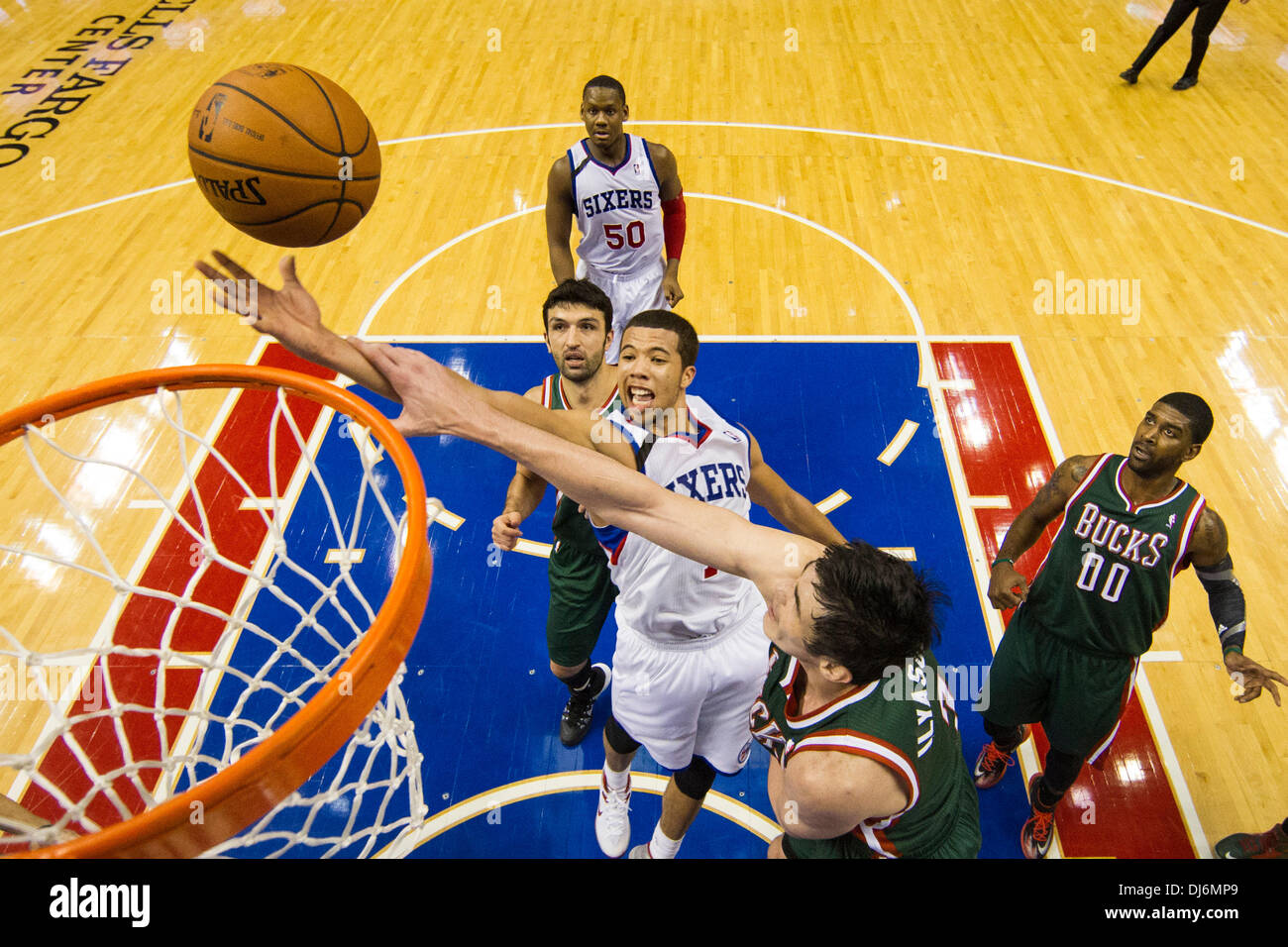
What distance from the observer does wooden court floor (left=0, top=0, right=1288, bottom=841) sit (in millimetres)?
5676

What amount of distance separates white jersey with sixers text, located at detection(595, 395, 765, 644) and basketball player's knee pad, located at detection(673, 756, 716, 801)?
54cm

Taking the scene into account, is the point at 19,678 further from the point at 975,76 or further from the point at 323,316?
the point at 975,76

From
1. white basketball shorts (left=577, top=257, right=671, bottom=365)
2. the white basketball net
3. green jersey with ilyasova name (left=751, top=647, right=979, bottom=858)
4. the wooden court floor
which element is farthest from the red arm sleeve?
green jersey with ilyasova name (left=751, top=647, right=979, bottom=858)

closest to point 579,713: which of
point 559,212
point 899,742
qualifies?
point 899,742

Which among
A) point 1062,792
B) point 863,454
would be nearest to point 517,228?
point 863,454

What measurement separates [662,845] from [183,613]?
275 cm

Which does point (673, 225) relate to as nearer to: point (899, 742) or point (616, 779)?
point (616, 779)

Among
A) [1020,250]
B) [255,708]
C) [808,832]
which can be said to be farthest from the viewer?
[1020,250]

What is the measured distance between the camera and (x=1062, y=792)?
11.2 feet

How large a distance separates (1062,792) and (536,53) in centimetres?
965

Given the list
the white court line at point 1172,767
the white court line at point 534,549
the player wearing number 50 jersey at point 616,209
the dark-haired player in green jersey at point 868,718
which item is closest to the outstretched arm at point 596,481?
the dark-haired player in green jersey at point 868,718

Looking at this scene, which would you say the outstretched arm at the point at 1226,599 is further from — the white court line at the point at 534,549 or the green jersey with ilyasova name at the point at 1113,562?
the white court line at the point at 534,549

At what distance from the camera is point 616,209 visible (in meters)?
4.99
